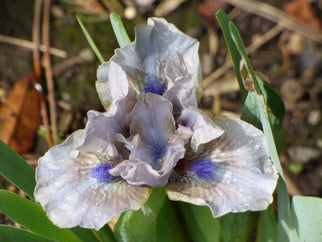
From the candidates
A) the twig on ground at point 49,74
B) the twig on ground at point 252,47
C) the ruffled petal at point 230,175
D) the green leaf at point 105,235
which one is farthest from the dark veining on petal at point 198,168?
the twig on ground at point 252,47

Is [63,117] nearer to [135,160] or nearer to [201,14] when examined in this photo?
[201,14]

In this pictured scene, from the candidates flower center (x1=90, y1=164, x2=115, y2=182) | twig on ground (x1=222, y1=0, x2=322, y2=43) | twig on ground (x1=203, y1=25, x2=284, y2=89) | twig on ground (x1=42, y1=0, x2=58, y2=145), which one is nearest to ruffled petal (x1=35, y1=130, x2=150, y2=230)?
flower center (x1=90, y1=164, x2=115, y2=182)

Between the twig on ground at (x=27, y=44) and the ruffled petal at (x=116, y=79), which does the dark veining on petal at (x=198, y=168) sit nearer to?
the ruffled petal at (x=116, y=79)

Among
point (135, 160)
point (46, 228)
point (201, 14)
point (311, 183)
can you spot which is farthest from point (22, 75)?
point (311, 183)

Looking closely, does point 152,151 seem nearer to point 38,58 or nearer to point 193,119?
point 193,119

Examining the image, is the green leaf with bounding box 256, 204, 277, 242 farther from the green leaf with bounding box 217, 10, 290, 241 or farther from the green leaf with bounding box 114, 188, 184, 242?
the green leaf with bounding box 114, 188, 184, 242

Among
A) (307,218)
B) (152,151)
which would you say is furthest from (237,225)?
(152,151)
